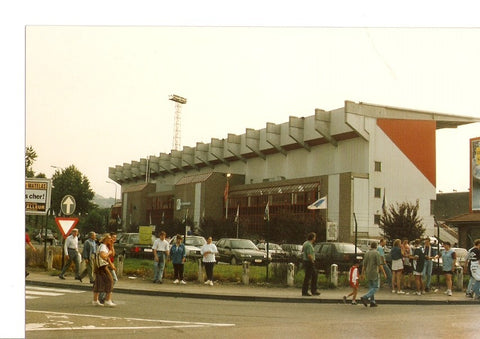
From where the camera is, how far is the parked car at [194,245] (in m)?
21.7

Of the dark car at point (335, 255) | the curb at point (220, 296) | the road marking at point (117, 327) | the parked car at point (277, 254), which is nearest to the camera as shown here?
the road marking at point (117, 327)

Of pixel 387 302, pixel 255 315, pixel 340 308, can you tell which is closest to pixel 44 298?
pixel 255 315

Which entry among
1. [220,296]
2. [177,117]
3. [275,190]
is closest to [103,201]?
[177,117]

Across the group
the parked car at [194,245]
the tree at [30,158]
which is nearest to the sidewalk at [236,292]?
the parked car at [194,245]

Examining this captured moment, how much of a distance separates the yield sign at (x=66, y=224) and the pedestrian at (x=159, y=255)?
3133mm

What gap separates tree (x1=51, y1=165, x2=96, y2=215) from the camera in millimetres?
13660

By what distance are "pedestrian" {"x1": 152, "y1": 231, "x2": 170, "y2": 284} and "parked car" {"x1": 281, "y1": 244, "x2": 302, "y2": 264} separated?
3908 millimetres

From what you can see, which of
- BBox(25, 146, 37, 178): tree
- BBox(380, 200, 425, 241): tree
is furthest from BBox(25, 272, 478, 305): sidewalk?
BBox(380, 200, 425, 241): tree

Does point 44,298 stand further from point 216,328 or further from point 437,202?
point 437,202

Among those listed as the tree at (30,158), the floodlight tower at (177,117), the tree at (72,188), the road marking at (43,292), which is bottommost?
the road marking at (43,292)

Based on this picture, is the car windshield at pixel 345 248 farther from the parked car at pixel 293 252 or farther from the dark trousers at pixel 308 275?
the dark trousers at pixel 308 275

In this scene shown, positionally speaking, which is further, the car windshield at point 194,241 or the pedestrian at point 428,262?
the car windshield at point 194,241

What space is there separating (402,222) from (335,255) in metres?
8.00

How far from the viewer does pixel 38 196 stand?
13070mm
